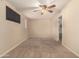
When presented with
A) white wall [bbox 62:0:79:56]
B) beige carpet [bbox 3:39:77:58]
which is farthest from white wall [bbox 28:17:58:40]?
white wall [bbox 62:0:79:56]

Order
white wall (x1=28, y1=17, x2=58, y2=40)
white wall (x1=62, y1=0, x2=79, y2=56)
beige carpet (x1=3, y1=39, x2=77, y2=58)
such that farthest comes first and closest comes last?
white wall (x1=28, y1=17, x2=58, y2=40) < white wall (x1=62, y1=0, x2=79, y2=56) < beige carpet (x1=3, y1=39, x2=77, y2=58)

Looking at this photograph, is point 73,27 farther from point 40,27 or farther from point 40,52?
point 40,27

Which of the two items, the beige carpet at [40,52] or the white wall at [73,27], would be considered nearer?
the beige carpet at [40,52]

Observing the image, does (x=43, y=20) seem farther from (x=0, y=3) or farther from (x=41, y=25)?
(x=0, y=3)

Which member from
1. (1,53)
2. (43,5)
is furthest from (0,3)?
(43,5)

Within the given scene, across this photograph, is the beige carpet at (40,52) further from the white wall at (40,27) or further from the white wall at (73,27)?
the white wall at (40,27)

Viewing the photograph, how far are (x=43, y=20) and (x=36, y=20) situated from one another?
625 millimetres

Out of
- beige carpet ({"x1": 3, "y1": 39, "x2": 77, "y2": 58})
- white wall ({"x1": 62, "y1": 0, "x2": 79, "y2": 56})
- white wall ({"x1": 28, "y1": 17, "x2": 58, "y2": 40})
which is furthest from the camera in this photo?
white wall ({"x1": 28, "y1": 17, "x2": 58, "y2": 40})

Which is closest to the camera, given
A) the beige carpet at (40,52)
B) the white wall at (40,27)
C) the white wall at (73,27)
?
the beige carpet at (40,52)

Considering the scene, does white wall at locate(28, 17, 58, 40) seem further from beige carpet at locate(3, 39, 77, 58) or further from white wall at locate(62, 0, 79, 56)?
white wall at locate(62, 0, 79, 56)

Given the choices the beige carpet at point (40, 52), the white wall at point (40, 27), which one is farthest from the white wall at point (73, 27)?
the white wall at point (40, 27)

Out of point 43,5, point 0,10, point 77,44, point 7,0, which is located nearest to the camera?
point 0,10

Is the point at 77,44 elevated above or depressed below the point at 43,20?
below

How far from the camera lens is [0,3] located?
3305 millimetres
